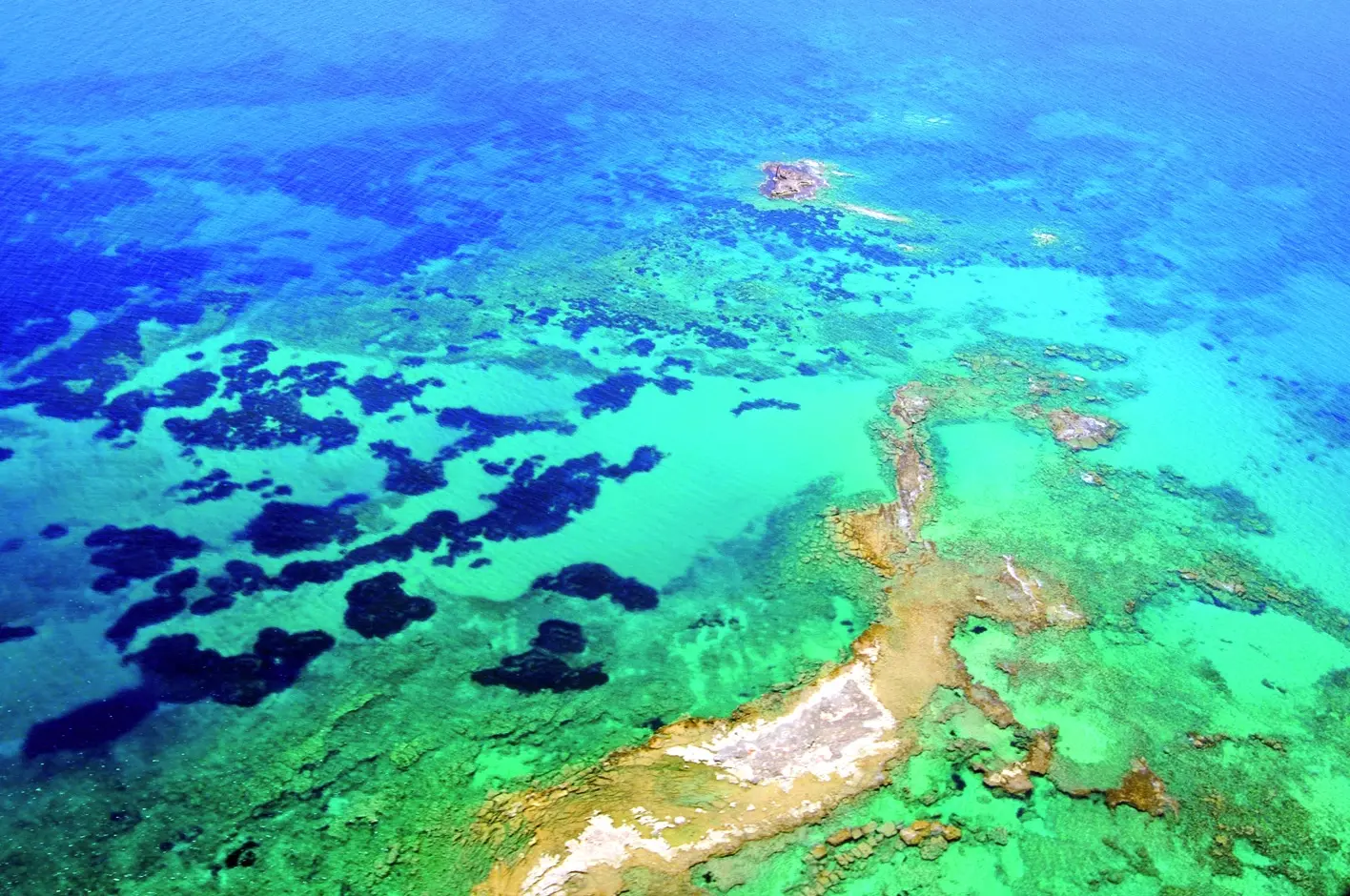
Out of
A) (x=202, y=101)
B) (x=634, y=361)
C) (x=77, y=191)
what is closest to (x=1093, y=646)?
(x=634, y=361)

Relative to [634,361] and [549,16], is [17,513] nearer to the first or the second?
[634,361]

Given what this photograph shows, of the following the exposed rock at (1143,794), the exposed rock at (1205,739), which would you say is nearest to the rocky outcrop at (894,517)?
the exposed rock at (1143,794)

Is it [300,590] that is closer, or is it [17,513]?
[300,590]

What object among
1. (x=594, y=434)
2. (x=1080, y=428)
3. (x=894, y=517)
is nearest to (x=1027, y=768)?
(x=894, y=517)

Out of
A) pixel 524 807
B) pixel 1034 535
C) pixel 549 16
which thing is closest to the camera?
pixel 524 807

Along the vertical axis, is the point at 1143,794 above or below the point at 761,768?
above

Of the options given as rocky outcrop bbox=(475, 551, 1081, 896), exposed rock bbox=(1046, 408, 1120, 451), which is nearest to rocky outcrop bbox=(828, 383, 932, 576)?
rocky outcrop bbox=(475, 551, 1081, 896)

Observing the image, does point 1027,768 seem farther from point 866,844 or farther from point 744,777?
point 744,777

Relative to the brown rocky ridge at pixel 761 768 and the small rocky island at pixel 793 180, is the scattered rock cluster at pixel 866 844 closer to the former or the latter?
the brown rocky ridge at pixel 761 768
